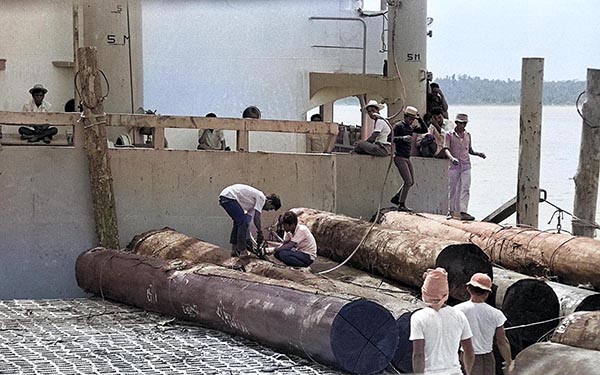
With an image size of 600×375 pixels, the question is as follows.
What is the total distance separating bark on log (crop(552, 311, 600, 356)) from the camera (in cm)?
973

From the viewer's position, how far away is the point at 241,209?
13.5 meters

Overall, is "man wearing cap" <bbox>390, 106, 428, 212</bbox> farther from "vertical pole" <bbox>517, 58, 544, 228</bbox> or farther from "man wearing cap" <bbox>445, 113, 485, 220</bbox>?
"vertical pole" <bbox>517, 58, 544, 228</bbox>

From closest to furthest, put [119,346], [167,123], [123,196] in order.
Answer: [119,346], [167,123], [123,196]

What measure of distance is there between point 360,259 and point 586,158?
445cm

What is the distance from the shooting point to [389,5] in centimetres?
2175

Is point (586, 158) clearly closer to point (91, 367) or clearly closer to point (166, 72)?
point (166, 72)

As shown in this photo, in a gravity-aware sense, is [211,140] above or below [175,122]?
below

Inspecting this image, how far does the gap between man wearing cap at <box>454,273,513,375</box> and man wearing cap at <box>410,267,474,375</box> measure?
76 cm

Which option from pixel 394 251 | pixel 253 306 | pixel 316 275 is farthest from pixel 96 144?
pixel 253 306

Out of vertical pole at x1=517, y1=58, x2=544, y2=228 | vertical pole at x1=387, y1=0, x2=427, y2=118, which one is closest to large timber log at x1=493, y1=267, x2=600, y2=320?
vertical pole at x1=517, y1=58, x2=544, y2=228

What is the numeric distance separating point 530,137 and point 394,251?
442 centimetres

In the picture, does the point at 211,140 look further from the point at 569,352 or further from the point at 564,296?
the point at 569,352

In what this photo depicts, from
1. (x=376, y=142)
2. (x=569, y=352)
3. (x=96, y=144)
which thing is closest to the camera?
(x=569, y=352)

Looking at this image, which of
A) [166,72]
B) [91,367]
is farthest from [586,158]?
[91,367]
